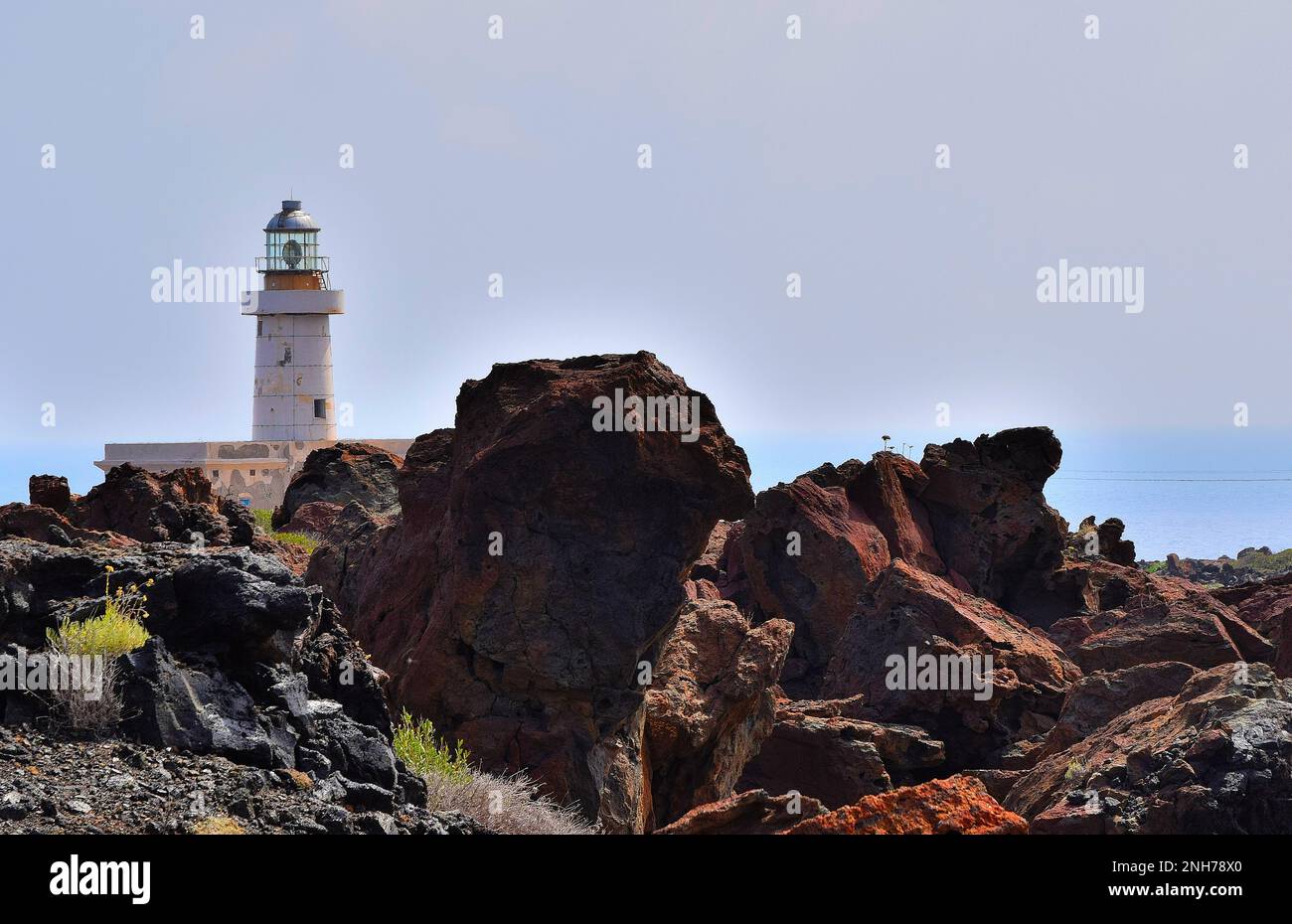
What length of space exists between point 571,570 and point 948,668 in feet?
20.8

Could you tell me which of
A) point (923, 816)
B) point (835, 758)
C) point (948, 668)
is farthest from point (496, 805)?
point (948, 668)

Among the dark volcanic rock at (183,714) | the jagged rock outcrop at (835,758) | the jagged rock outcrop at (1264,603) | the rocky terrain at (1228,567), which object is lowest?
the jagged rock outcrop at (835,758)

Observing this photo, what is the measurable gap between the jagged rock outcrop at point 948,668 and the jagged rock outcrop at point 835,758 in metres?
0.84

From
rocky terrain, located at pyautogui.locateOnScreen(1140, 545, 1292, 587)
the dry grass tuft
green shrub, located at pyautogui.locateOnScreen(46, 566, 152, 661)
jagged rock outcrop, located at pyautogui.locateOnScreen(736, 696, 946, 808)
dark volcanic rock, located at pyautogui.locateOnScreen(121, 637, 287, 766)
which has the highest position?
rocky terrain, located at pyautogui.locateOnScreen(1140, 545, 1292, 587)

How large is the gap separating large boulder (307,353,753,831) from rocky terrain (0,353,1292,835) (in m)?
0.02

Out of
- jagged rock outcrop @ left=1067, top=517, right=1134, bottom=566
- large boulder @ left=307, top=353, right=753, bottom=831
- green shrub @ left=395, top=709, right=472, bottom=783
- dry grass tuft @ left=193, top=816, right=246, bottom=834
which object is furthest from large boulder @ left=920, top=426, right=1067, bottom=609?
dry grass tuft @ left=193, top=816, right=246, bottom=834

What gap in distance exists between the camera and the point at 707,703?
15000 mm

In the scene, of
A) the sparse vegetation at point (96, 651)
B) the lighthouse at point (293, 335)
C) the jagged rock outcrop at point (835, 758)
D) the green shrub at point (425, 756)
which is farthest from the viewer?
the lighthouse at point (293, 335)

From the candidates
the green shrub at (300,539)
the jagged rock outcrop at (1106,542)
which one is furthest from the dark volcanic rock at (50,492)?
the jagged rock outcrop at (1106,542)

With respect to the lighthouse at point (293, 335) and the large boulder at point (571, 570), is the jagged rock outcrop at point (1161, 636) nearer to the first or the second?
the large boulder at point (571, 570)

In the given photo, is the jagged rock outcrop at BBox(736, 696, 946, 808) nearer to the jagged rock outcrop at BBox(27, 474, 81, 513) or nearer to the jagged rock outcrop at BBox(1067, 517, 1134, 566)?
the jagged rock outcrop at BBox(27, 474, 81, 513)

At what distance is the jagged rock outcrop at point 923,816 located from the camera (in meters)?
9.92

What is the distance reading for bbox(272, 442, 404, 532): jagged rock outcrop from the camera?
96.4 feet
